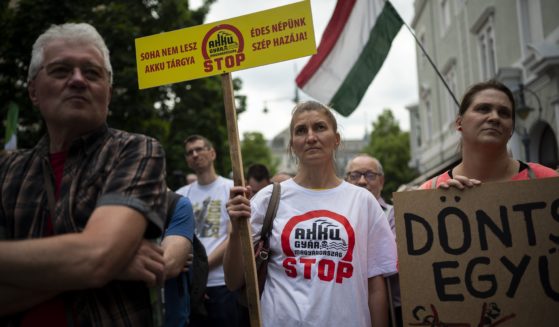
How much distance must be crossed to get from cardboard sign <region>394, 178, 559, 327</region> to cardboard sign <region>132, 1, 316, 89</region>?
3.39ft

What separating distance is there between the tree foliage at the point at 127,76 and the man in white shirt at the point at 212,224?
7941mm

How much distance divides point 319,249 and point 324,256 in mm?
46

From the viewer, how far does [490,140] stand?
2.61m

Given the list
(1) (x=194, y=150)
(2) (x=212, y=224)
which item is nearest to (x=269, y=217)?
(2) (x=212, y=224)

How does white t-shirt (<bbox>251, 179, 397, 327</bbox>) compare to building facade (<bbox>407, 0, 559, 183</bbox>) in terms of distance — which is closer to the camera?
white t-shirt (<bbox>251, 179, 397, 327</bbox>)

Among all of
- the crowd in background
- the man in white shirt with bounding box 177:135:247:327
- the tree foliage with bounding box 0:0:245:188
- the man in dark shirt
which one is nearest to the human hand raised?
the crowd in background

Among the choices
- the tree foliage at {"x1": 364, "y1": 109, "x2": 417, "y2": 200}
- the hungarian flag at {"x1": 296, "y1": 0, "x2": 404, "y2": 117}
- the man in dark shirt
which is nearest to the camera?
the man in dark shirt

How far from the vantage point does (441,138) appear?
22891mm

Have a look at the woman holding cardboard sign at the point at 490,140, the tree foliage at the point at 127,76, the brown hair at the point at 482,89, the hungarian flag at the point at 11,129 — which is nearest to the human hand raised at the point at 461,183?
the woman holding cardboard sign at the point at 490,140

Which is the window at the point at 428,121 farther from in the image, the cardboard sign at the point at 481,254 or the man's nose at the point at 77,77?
the man's nose at the point at 77,77

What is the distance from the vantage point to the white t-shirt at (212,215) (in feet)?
15.8

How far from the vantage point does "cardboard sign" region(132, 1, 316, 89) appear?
2748mm

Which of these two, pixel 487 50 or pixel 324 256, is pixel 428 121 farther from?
pixel 324 256

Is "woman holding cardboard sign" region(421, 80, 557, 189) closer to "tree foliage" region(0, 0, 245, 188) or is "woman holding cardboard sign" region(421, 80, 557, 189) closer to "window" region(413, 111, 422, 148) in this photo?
"tree foliage" region(0, 0, 245, 188)
